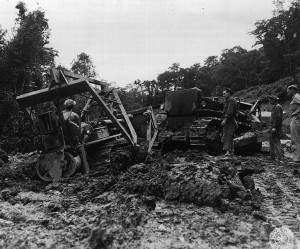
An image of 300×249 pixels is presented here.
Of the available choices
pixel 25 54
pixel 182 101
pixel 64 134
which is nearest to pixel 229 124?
pixel 182 101

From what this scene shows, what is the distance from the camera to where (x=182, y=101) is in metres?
10.1

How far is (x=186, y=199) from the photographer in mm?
5262

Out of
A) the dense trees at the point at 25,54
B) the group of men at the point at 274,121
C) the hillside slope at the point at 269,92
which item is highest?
the dense trees at the point at 25,54

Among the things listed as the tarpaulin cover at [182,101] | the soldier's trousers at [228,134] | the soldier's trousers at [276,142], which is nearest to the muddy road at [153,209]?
the soldier's trousers at [228,134]

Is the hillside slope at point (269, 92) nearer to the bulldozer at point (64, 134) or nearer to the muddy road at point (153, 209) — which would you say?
the bulldozer at point (64, 134)

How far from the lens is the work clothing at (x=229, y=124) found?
28.6ft

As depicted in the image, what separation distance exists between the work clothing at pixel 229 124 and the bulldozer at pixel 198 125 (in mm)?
371

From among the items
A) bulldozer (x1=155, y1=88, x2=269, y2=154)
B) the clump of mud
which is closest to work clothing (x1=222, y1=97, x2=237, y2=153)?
bulldozer (x1=155, y1=88, x2=269, y2=154)

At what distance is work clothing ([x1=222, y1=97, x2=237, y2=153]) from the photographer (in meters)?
8.71

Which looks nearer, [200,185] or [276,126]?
[200,185]

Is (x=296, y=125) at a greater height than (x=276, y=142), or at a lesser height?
greater

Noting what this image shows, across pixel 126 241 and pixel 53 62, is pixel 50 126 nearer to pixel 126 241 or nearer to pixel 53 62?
pixel 126 241

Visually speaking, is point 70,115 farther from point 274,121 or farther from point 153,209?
point 274,121

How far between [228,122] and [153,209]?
4.30m
